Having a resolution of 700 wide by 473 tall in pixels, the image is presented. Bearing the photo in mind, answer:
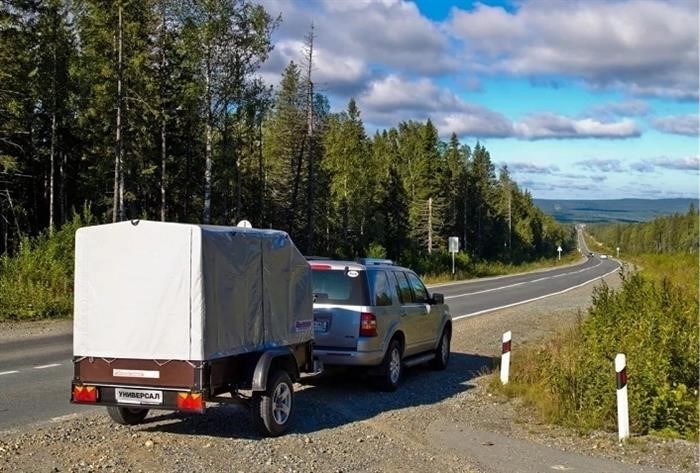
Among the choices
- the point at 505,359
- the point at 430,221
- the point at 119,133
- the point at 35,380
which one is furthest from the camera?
the point at 430,221

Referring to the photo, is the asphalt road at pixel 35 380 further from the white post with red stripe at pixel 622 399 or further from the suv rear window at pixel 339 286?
the white post with red stripe at pixel 622 399

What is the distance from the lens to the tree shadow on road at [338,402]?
850cm

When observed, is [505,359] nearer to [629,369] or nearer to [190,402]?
[629,369]

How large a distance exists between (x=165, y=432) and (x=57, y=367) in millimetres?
5534

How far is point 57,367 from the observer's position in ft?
42.0

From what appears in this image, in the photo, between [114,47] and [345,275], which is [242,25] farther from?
[345,275]

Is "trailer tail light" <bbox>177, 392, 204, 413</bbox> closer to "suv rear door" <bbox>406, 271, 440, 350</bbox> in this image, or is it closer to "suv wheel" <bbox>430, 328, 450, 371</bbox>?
"suv rear door" <bbox>406, 271, 440, 350</bbox>

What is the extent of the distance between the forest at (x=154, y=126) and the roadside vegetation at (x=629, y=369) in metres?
17.7

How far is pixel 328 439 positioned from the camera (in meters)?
8.15

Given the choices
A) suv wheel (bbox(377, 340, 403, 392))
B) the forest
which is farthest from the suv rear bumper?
the forest

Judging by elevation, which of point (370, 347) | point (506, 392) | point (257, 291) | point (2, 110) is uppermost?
point (2, 110)

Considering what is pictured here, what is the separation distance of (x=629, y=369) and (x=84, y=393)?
22.7 ft

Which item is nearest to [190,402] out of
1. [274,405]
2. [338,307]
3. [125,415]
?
[274,405]

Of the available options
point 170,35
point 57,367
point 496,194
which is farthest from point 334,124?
point 57,367
